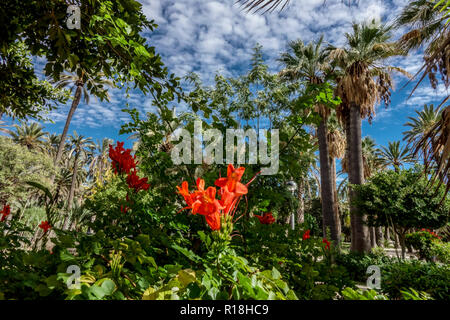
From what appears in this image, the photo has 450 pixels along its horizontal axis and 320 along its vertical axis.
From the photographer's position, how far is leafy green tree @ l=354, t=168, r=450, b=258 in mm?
8484

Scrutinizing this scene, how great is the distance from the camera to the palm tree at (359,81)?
9461 mm

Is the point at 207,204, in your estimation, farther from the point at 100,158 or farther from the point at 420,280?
the point at 100,158

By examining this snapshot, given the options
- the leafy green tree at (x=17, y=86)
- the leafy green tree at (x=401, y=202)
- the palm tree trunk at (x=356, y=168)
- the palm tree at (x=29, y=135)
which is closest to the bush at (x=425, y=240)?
the leafy green tree at (x=401, y=202)

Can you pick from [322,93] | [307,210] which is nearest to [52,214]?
[322,93]

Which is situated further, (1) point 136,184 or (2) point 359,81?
(2) point 359,81

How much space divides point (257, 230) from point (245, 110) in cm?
594

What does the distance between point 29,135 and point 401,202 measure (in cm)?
3554

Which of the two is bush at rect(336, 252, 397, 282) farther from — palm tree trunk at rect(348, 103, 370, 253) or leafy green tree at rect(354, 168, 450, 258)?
leafy green tree at rect(354, 168, 450, 258)

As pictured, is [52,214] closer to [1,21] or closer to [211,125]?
[211,125]

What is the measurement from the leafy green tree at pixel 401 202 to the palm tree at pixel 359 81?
22.5 inches

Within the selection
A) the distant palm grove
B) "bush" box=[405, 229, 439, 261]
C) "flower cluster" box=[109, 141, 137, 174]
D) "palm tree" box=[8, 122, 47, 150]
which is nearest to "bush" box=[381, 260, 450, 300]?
the distant palm grove

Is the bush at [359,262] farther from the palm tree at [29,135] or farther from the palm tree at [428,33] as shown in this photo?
the palm tree at [29,135]

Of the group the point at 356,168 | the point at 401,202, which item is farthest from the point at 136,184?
the point at 401,202

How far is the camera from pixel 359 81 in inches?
378
